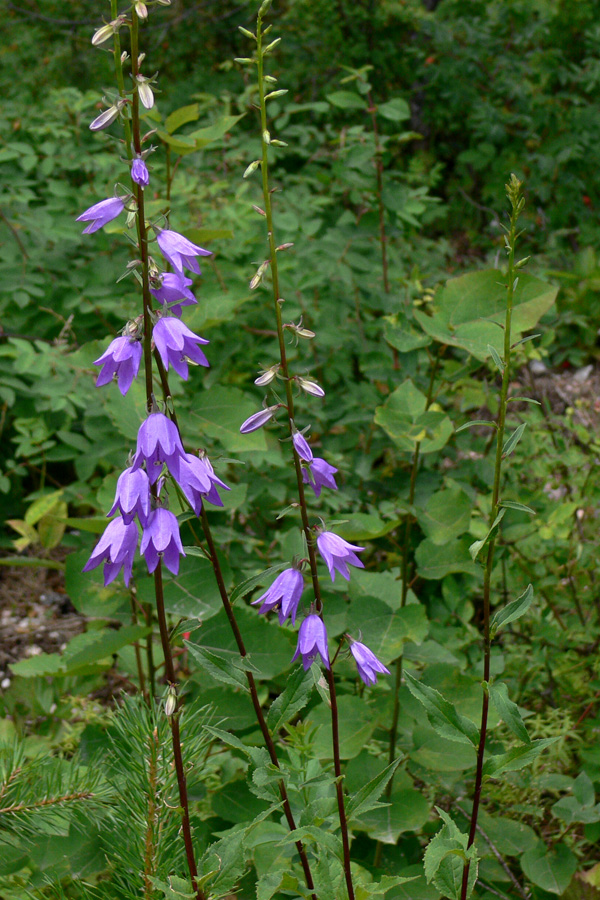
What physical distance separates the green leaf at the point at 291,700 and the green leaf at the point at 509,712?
245mm

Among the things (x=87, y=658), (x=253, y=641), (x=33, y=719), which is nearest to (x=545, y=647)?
(x=253, y=641)

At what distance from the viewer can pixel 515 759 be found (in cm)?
106

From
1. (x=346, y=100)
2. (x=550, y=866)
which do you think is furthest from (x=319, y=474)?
(x=346, y=100)

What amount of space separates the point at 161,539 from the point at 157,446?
4.5 inches

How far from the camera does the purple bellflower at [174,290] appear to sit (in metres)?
1.01

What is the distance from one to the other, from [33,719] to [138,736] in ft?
4.01

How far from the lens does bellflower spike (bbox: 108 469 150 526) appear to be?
3.13ft

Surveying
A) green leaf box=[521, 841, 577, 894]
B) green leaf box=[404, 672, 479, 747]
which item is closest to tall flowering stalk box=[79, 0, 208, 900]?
green leaf box=[404, 672, 479, 747]

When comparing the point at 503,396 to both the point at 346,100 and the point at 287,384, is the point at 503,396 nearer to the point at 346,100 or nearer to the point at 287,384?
the point at 287,384

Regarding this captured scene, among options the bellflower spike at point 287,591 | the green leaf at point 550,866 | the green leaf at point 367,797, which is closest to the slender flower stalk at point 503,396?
the green leaf at point 367,797

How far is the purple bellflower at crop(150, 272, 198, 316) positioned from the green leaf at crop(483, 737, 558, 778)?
0.73 meters

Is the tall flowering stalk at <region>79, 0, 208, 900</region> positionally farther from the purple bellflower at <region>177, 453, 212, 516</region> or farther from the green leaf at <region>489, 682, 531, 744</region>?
the green leaf at <region>489, 682, 531, 744</region>

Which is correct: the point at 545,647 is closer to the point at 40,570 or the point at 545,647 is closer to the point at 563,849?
the point at 563,849

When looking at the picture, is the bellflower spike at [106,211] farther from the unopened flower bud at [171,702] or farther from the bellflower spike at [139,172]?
the unopened flower bud at [171,702]
